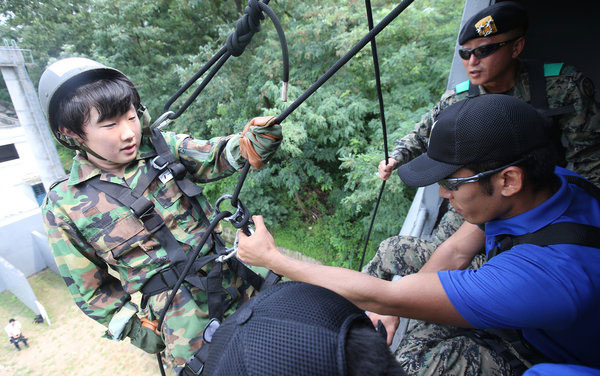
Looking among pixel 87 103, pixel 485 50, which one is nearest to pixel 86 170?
pixel 87 103

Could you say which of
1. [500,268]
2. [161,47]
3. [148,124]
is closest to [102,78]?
[148,124]

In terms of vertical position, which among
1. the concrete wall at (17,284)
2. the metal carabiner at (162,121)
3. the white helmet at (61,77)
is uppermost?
the white helmet at (61,77)

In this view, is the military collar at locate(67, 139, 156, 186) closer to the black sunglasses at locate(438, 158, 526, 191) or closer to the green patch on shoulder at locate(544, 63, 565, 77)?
the black sunglasses at locate(438, 158, 526, 191)

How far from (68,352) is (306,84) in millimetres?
9739

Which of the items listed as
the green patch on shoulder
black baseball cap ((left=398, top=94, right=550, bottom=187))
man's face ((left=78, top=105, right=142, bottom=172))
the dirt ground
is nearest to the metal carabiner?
man's face ((left=78, top=105, right=142, bottom=172))

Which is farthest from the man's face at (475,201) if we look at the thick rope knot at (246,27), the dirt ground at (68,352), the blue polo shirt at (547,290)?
the dirt ground at (68,352)

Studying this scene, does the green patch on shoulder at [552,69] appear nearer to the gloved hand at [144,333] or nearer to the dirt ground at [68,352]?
the gloved hand at [144,333]

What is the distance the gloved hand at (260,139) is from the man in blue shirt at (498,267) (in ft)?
1.07

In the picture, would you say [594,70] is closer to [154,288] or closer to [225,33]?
[154,288]

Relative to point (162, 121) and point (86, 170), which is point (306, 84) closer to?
point (162, 121)

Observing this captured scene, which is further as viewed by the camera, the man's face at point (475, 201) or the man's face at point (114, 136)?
the man's face at point (114, 136)

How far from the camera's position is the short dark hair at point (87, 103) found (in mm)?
1492

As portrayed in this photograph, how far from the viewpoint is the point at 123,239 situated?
5.41ft

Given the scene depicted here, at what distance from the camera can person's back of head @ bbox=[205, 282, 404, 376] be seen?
0.60 m
